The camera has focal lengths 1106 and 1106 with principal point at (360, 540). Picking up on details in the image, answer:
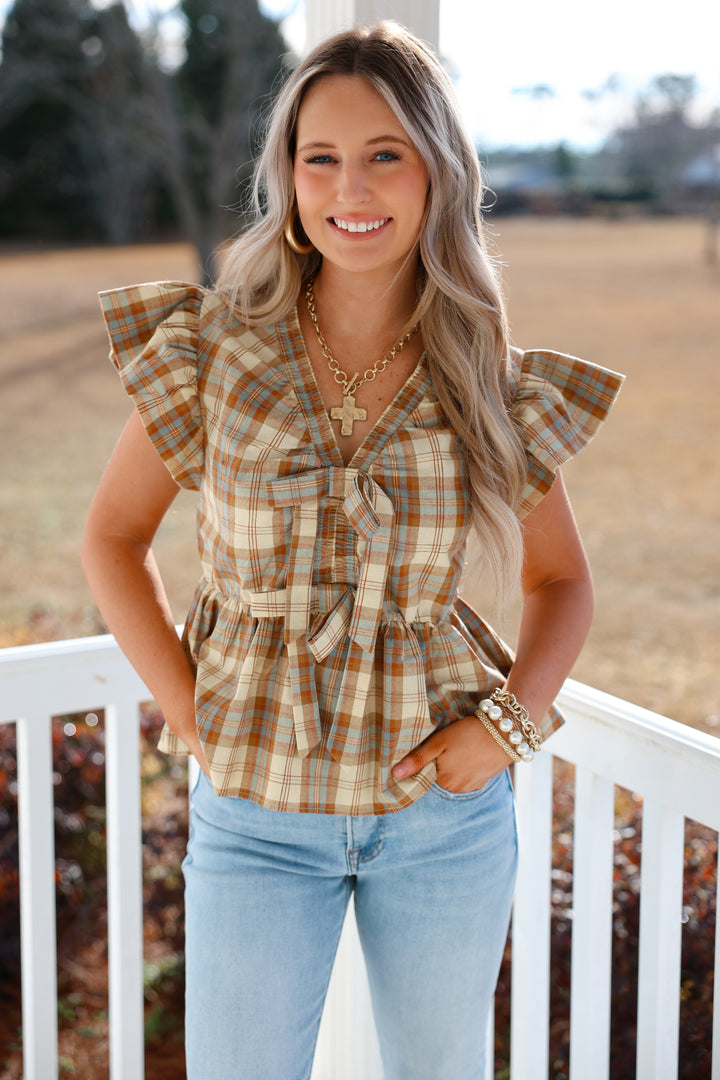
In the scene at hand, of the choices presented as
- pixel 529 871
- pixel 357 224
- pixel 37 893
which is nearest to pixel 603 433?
pixel 529 871

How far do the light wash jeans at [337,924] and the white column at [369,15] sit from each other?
119 cm

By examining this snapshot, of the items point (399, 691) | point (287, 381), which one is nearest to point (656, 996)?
point (399, 691)

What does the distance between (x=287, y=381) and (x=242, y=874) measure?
2.15ft

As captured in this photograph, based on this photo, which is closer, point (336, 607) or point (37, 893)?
Result: point (336, 607)

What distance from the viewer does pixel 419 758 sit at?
4.81 ft

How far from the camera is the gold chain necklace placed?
4.94 feet

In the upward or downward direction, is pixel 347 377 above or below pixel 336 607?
above

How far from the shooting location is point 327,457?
148 cm

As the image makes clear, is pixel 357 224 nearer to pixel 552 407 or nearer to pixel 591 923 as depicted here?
pixel 552 407

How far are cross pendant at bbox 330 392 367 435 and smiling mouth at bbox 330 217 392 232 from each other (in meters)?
0.23

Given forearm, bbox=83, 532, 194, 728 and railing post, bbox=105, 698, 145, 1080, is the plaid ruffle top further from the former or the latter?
railing post, bbox=105, 698, 145, 1080

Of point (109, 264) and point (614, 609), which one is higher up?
point (109, 264)

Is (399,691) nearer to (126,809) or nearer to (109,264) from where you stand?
(126,809)

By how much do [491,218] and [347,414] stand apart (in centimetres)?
835
